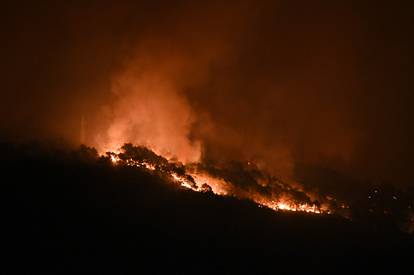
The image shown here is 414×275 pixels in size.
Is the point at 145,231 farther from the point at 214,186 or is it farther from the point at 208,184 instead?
the point at 214,186

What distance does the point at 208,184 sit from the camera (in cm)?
3312

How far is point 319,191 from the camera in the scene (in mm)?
38312

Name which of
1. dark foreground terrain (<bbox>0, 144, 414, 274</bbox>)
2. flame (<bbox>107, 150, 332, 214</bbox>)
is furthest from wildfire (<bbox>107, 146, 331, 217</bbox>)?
dark foreground terrain (<bbox>0, 144, 414, 274</bbox>)

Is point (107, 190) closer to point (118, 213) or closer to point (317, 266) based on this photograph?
point (118, 213)

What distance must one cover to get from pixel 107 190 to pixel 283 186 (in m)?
14.3

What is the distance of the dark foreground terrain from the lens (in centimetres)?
1952

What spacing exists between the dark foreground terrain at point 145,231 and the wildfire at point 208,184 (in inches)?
54.3

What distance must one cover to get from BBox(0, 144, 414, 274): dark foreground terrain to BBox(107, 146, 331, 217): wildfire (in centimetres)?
138

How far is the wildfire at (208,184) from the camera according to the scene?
30672mm

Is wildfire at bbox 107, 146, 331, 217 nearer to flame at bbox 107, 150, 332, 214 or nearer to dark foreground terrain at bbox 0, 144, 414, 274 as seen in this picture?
flame at bbox 107, 150, 332, 214

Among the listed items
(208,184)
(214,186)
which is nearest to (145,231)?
(208,184)

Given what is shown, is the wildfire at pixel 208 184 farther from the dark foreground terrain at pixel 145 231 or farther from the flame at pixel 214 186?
the dark foreground terrain at pixel 145 231

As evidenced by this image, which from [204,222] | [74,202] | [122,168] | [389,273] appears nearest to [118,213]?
[74,202]

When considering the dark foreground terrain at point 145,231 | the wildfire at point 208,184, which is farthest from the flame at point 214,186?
the dark foreground terrain at point 145,231
